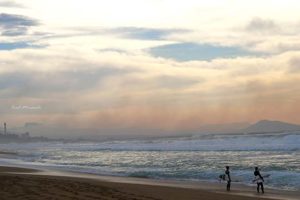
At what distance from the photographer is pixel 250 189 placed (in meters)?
20.8

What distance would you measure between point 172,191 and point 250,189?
412 cm

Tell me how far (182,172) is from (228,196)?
10.6m

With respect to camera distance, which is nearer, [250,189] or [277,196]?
[277,196]

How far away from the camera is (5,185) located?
14711 millimetres

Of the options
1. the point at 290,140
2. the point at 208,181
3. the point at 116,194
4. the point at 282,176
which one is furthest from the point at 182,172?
the point at 290,140

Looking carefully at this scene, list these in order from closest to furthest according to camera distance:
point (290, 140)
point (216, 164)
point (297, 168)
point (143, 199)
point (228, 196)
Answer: point (143, 199) → point (228, 196) → point (297, 168) → point (216, 164) → point (290, 140)

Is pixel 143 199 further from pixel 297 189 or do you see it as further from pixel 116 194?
pixel 297 189

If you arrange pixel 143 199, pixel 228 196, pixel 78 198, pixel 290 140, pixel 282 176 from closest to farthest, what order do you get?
pixel 78 198
pixel 143 199
pixel 228 196
pixel 282 176
pixel 290 140

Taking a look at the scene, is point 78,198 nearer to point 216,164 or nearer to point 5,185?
point 5,185

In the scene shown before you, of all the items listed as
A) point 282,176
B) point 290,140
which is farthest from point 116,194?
point 290,140

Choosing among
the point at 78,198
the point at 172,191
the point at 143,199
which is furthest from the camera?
the point at 172,191

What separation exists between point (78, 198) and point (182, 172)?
52.3ft

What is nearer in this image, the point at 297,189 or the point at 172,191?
the point at 172,191

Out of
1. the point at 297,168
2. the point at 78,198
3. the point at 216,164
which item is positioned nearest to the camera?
the point at 78,198
